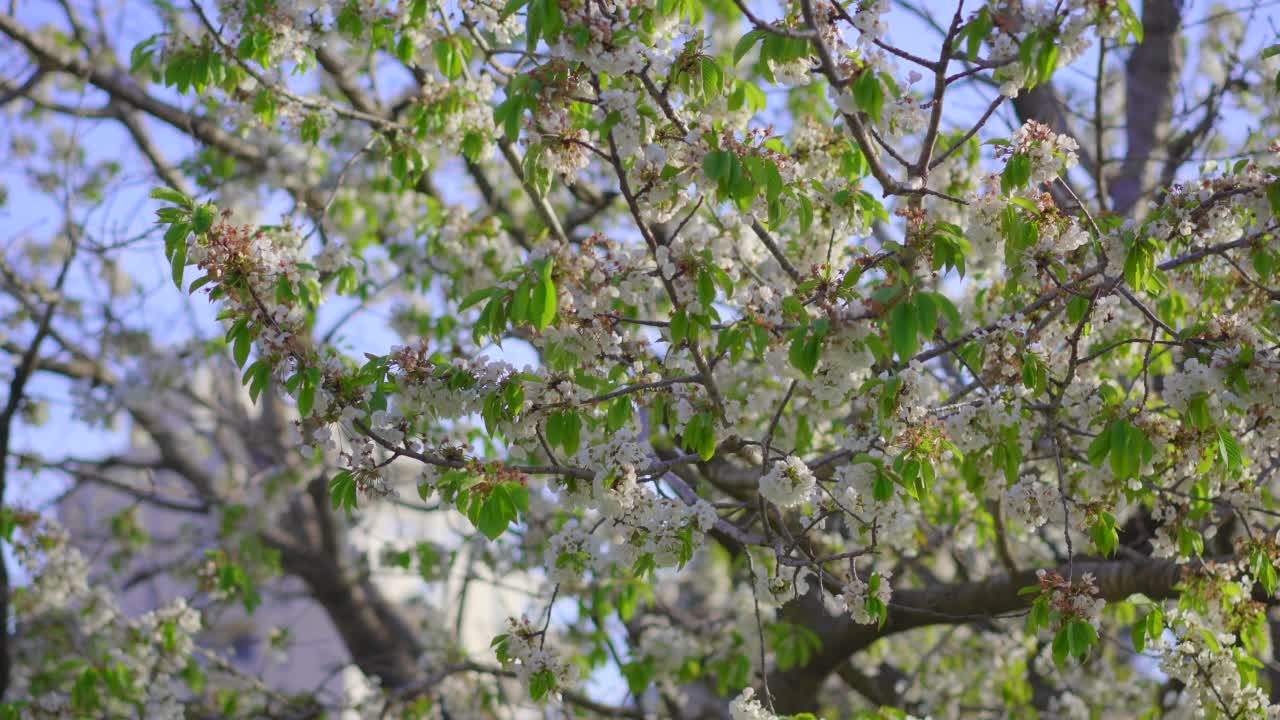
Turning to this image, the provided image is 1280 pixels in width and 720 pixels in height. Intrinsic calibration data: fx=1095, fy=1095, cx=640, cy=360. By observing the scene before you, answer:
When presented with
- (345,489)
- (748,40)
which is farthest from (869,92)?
(345,489)

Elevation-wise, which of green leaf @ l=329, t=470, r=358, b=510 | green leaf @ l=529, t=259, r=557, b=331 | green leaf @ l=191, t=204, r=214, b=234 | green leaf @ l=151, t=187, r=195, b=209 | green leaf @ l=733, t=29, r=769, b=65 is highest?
green leaf @ l=733, t=29, r=769, b=65

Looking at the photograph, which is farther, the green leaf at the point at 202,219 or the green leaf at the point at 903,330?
the green leaf at the point at 202,219

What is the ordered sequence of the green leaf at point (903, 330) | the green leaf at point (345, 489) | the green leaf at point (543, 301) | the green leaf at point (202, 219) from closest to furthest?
the green leaf at point (903, 330)
the green leaf at point (543, 301)
the green leaf at point (202, 219)
the green leaf at point (345, 489)

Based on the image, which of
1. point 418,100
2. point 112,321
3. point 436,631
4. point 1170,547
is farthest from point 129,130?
point 1170,547

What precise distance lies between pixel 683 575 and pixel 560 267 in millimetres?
8459

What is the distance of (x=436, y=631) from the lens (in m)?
7.36

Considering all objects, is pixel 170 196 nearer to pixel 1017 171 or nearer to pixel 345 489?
pixel 345 489

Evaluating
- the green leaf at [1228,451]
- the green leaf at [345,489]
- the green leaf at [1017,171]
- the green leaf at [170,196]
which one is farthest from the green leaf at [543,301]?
the green leaf at [1228,451]

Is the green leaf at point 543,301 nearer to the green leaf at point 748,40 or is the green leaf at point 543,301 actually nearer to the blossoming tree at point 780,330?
the blossoming tree at point 780,330

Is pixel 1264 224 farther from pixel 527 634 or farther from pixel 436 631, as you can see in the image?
pixel 436 631

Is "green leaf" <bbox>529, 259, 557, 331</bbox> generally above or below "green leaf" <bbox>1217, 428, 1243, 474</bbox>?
above

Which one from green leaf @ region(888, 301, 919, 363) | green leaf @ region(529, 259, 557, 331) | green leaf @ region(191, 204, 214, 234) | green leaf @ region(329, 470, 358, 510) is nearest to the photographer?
green leaf @ region(888, 301, 919, 363)

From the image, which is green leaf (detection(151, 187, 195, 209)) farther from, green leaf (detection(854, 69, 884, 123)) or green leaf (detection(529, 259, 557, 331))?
green leaf (detection(854, 69, 884, 123))

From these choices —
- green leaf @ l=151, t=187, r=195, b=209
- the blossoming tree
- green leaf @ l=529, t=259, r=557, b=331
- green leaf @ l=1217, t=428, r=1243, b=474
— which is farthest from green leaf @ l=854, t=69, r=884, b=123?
green leaf @ l=151, t=187, r=195, b=209
